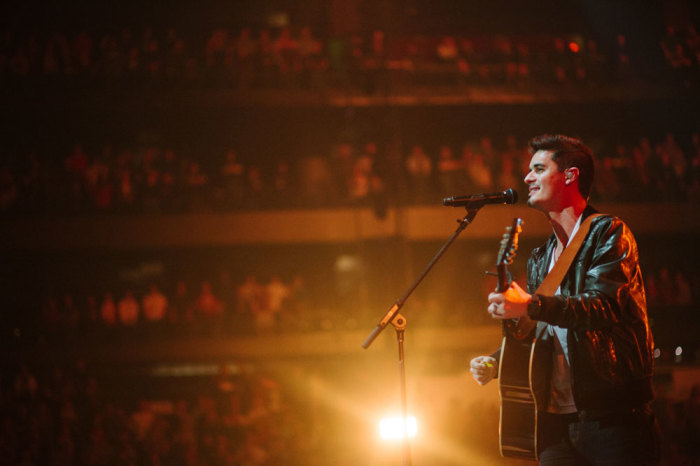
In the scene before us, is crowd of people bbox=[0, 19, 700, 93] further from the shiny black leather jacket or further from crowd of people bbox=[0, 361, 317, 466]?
the shiny black leather jacket

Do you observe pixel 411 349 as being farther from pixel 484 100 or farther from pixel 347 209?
pixel 484 100

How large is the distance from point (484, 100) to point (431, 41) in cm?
159

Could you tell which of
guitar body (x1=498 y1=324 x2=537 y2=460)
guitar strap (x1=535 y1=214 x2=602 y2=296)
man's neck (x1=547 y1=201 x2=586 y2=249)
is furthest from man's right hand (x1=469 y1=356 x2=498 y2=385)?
man's neck (x1=547 y1=201 x2=586 y2=249)

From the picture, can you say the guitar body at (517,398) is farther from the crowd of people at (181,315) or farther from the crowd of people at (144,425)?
the crowd of people at (181,315)

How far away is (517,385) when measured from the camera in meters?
2.20

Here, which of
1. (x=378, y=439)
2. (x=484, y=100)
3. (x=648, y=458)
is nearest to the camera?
(x=648, y=458)

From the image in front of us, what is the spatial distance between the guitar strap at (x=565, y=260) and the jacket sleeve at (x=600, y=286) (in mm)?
21

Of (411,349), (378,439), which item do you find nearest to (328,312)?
(411,349)

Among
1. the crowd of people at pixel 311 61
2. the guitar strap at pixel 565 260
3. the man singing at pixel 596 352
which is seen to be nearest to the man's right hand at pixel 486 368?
the man singing at pixel 596 352

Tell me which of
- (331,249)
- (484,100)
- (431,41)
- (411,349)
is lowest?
(411,349)

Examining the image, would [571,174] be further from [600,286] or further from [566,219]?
[600,286]

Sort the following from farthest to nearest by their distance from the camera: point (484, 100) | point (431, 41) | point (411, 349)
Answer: point (431, 41) → point (484, 100) → point (411, 349)

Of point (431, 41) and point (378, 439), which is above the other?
point (431, 41)

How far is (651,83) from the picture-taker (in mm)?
9320
